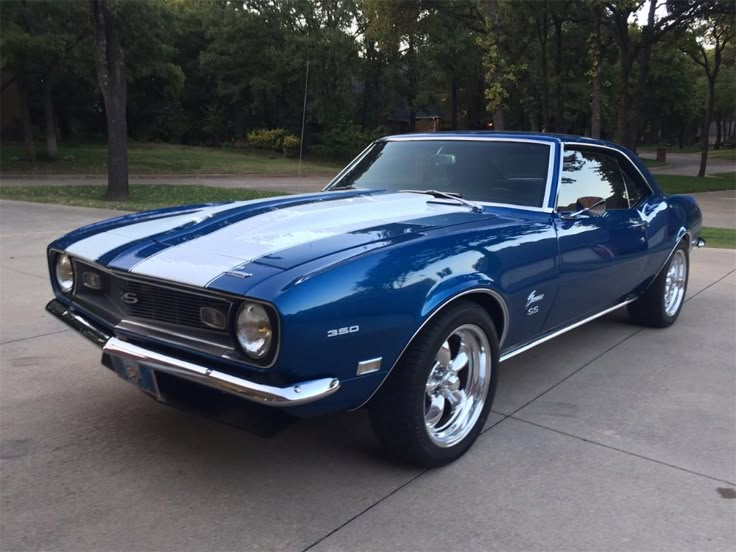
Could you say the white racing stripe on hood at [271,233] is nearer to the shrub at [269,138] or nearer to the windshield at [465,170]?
the windshield at [465,170]

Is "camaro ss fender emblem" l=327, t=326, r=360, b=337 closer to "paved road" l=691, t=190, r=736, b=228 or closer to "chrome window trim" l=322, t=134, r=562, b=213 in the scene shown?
"chrome window trim" l=322, t=134, r=562, b=213

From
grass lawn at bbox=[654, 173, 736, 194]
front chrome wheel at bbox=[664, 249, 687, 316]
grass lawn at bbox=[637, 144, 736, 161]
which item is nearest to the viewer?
front chrome wheel at bbox=[664, 249, 687, 316]

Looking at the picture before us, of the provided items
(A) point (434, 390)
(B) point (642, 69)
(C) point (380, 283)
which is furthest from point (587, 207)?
(B) point (642, 69)

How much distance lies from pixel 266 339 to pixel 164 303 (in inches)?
23.0

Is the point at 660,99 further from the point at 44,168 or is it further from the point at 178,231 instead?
the point at 178,231

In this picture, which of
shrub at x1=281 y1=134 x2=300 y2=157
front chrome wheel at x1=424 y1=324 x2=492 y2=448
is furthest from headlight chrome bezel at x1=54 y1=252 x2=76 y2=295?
shrub at x1=281 y1=134 x2=300 y2=157

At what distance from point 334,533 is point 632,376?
102 inches

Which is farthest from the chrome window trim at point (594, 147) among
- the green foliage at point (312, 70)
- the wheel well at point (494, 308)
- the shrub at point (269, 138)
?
the shrub at point (269, 138)

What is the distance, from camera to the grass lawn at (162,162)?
1020 inches

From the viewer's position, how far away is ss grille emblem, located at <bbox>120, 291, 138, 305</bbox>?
9.60ft

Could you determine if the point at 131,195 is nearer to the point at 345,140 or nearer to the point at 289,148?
the point at 345,140

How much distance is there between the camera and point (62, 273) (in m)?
3.56

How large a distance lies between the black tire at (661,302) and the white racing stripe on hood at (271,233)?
7.58 feet

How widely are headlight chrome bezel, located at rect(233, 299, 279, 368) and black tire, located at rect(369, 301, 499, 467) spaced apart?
1.91 ft
